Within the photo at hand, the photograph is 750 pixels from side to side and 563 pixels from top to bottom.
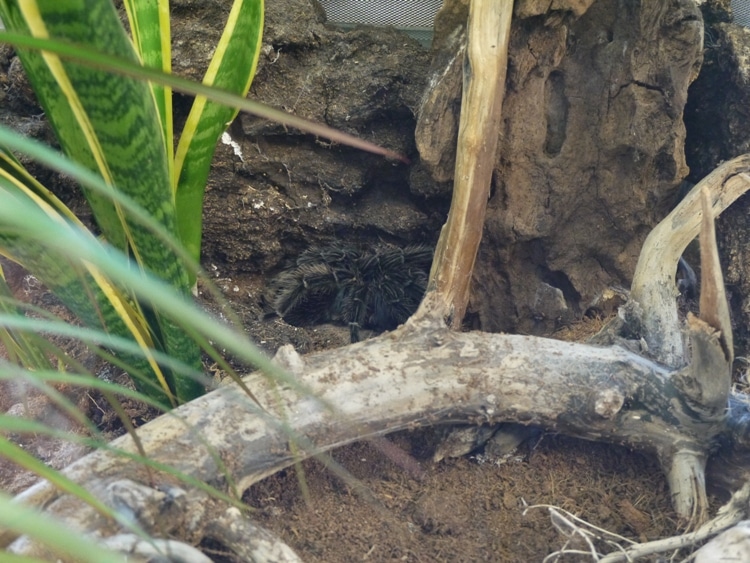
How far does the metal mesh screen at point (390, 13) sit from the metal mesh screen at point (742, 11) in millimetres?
1082

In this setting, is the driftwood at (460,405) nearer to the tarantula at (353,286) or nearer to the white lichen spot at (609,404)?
the white lichen spot at (609,404)

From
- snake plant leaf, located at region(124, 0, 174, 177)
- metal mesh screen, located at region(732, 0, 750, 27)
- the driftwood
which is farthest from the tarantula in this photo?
metal mesh screen, located at region(732, 0, 750, 27)

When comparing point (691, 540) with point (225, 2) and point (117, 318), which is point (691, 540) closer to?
point (117, 318)

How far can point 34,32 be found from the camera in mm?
1015

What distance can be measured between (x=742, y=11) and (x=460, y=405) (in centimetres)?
194

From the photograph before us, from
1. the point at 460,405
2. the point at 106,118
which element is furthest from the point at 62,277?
the point at 460,405

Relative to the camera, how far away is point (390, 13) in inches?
104

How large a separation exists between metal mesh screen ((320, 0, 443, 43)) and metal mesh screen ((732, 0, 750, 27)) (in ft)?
3.55

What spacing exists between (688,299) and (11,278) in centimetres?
225

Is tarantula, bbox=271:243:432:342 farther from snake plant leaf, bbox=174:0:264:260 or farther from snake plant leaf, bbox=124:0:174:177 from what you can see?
snake plant leaf, bbox=124:0:174:177

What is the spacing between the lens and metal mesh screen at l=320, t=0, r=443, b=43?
8.53 ft

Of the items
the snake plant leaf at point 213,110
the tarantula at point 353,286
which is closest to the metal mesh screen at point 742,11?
the tarantula at point 353,286

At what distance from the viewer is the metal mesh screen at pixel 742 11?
2.40 meters

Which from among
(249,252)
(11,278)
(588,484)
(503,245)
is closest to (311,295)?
(249,252)
